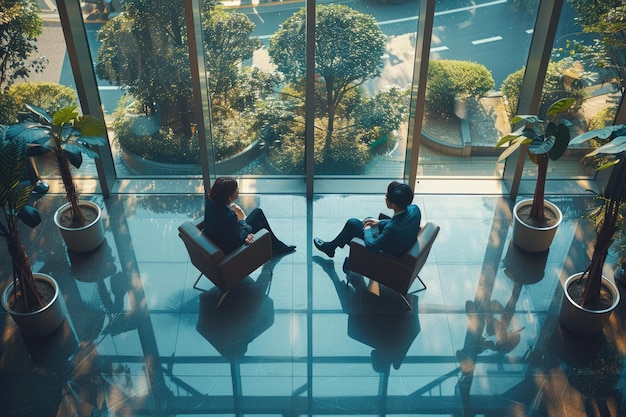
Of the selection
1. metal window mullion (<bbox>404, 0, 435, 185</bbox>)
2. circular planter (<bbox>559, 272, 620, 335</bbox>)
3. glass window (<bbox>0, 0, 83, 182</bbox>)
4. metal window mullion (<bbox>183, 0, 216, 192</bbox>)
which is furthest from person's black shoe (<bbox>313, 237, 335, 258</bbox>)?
glass window (<bbox>0, 0, 83, 182</bbox>)

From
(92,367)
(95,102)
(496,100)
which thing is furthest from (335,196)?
(92,367)

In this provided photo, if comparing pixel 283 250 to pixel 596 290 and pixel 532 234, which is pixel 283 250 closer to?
pixel 532 234

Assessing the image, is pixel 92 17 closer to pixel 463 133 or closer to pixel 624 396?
pixel 463 133

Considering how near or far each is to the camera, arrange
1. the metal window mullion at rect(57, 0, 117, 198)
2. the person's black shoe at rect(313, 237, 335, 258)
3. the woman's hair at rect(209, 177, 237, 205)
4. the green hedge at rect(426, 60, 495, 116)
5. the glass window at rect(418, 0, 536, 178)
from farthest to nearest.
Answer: the green hedge at rect(426, 60, 495, 116)
the glass window at rect(418, 0, 536, 178)
the person's black shoe at rect(313, 237, 335, 258)
the metal window mullion at rect(57, 0, 117, 198)
the woman's hair at rect(209, 177, 237, 205)

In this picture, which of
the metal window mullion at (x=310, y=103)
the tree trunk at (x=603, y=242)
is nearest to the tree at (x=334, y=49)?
the metal window mullion at (x=310, y=103)

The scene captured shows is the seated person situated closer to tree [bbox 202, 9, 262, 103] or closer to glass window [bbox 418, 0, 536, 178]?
tree [bbox 202, 9, 262, 103]
